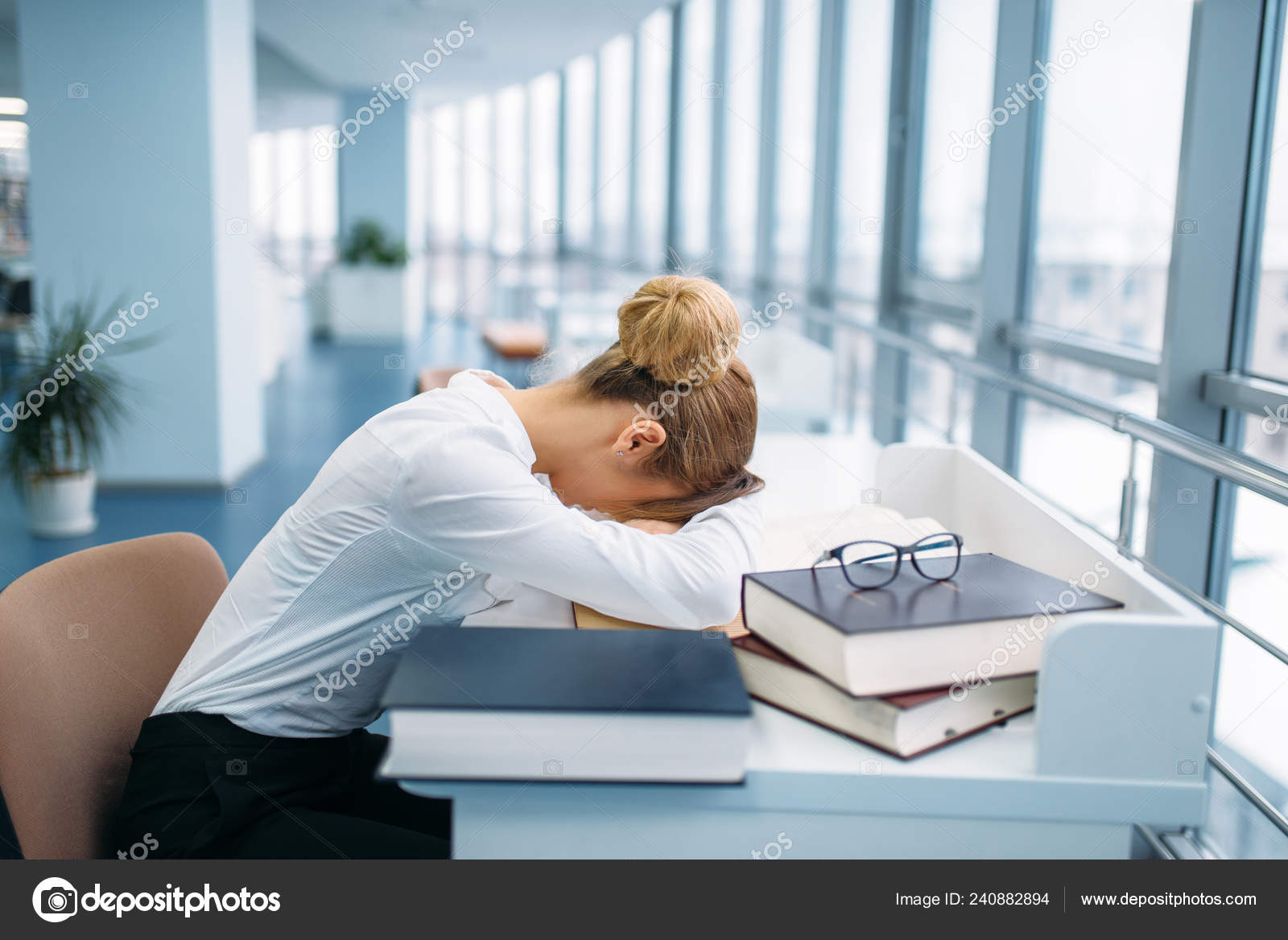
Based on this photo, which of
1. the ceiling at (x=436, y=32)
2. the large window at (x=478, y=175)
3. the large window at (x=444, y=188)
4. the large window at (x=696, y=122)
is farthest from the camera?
the large window at (x=444, y=188)

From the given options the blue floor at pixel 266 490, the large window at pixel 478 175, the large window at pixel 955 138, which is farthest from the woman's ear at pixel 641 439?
the large window at pixel 478 175

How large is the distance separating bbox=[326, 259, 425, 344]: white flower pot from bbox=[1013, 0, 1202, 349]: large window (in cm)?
796

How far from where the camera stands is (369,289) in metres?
10.2

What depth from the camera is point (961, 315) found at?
3.35 meters

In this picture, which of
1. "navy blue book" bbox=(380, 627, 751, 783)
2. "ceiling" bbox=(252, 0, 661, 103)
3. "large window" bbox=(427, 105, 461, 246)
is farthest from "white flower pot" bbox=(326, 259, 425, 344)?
"navy blue book" bbox=(380, 627, 751, 783)

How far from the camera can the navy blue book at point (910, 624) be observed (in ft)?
2.61

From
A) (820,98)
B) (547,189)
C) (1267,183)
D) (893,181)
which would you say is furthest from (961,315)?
(547,189)

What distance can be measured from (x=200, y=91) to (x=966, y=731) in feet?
13.8

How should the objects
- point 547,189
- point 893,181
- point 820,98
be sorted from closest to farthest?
point 893,181 → point 820,98 → point 547,189

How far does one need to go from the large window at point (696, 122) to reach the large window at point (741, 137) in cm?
18

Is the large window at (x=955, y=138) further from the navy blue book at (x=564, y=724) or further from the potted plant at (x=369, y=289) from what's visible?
the potted plant at (x=369, y=289)

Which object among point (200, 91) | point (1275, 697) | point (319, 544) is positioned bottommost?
point (1275, 697)

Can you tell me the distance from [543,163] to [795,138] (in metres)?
6.26
